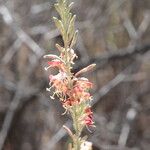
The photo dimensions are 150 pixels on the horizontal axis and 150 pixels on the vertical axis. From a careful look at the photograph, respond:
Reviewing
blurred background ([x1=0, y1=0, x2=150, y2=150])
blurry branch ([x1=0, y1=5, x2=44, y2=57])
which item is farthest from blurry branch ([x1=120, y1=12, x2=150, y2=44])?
blurry branch ([x1=0, y1=5, x2=44, y2=57])

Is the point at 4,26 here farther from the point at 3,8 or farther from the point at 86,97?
the point at 86,97

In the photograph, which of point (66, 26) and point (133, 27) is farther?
point (133, 27)

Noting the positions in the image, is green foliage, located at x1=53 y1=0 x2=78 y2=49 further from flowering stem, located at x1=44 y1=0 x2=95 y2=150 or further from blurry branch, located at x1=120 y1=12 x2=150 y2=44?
blurry branch, located at x1=120 y1=12 x2=150 y2=44

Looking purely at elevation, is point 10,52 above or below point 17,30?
above

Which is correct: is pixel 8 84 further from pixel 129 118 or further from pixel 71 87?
pixel 71 87

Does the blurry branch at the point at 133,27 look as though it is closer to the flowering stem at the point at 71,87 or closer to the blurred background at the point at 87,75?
the blurred background at the point at 87,75

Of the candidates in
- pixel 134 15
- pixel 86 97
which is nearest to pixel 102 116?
pixel 134 15

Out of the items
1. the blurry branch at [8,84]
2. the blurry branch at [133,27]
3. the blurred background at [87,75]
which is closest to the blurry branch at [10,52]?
the blurred background at [87,75]

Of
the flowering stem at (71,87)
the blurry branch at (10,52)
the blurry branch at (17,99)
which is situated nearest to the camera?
the flowering stem at (71,87)

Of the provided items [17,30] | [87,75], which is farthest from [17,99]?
[87,75]
